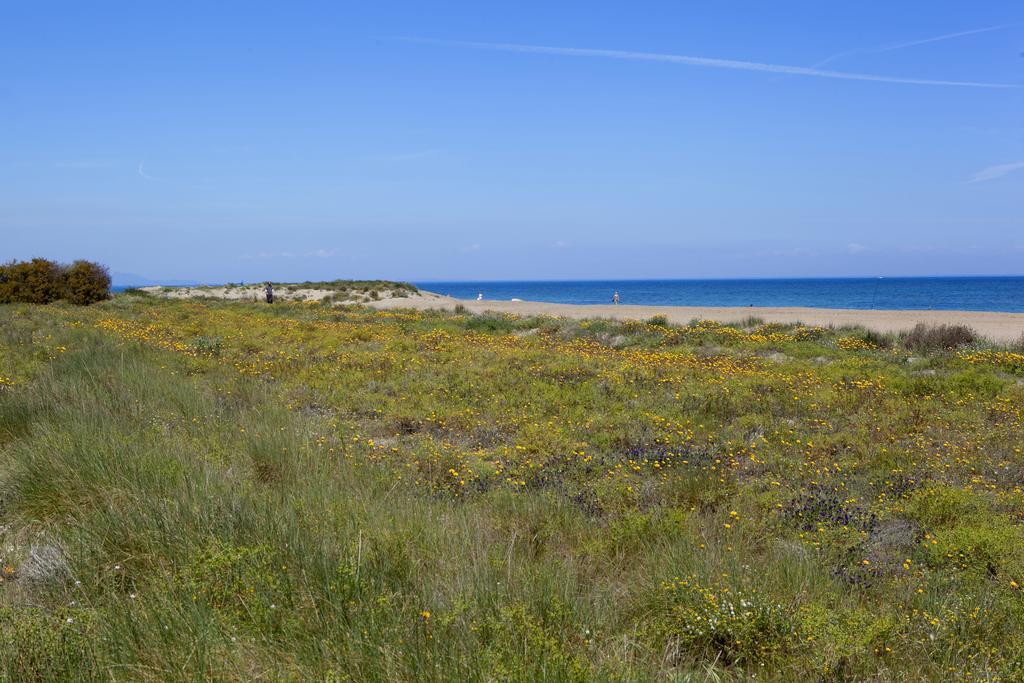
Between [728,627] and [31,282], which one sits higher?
[31,282]

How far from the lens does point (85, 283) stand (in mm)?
31188

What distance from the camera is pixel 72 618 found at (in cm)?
351

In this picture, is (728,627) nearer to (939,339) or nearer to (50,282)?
(939,339)

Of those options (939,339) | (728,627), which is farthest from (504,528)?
(939,339)

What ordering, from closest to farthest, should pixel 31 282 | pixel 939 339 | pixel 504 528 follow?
1. pixel 504 528
2. pixel 939 339
3. pixel 31 282

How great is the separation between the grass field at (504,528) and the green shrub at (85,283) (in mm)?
21932

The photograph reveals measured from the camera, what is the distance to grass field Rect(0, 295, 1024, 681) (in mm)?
3459

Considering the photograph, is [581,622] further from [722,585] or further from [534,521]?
[534,521]

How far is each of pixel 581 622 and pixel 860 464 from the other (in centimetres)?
561

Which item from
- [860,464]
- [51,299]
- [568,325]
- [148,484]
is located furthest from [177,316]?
[860,464]

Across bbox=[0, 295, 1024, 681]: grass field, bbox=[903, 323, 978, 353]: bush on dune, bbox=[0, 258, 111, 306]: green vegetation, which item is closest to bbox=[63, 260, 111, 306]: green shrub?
bbox=[0, 258, 111, 306]: green vegetation

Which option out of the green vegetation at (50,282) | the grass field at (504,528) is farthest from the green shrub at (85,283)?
the grass field at (504,528)

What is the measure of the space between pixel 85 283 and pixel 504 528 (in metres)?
32.3

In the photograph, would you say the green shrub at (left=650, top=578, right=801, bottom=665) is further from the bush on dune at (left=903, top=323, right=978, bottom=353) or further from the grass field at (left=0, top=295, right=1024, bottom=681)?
the bush on dune at (left=903, top=323, right=978, bottom=353)
